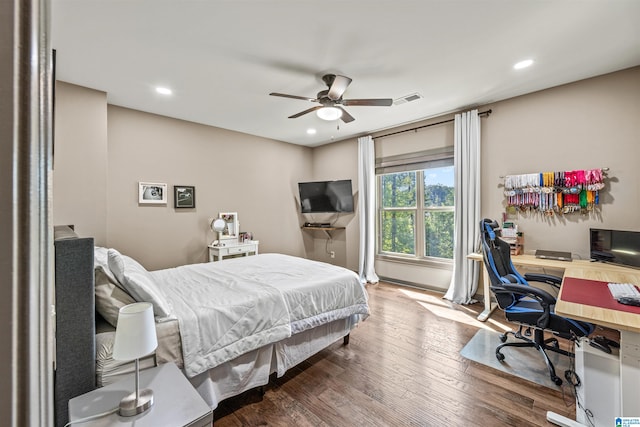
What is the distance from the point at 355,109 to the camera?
3842 millimetres

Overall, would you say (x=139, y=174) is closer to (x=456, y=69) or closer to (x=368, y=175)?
(x=368, y=175)

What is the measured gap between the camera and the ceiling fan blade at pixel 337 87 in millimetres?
2645

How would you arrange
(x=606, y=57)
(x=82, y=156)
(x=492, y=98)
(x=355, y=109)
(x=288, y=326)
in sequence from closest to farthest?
1. (x=288, y=326)
2. (x=606, y=57)
3. (x=82, y=156)
4. (x=492, y=98)
5. (x=355, y=109)

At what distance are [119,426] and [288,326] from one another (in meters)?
1.13

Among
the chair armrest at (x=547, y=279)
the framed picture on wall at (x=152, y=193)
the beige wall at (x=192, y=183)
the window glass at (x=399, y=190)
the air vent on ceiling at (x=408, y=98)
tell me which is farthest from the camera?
the window glass at (x=399, y=190)

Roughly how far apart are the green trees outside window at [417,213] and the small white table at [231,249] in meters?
2.36

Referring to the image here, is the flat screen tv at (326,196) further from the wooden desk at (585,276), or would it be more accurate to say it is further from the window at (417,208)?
the wooden desk at (585,276)

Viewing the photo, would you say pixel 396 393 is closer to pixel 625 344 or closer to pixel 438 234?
pixel 625 344

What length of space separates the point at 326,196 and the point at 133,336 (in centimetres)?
453

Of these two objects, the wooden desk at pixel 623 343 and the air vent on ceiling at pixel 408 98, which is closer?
the wooden desk at pixel 623 343

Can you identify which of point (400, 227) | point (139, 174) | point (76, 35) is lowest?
point (400, 227)

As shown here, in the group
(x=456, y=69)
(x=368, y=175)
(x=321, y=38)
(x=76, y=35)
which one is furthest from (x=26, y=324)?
(x=368, y=175)

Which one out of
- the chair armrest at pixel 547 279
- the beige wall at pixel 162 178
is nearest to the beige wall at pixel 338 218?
the beige wall at pixel 162 178

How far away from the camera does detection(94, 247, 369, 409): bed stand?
1.60 m
